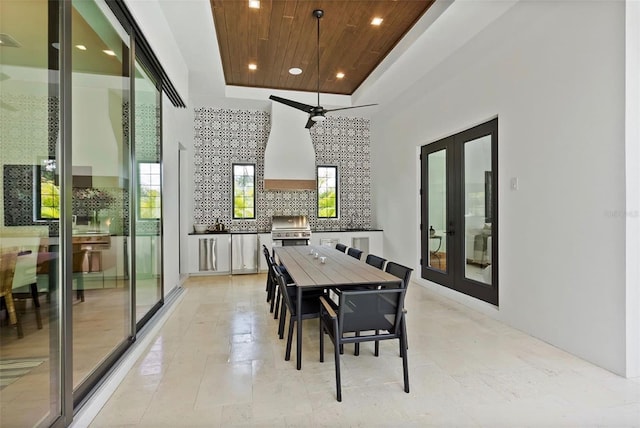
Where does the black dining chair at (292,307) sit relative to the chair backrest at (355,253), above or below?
below

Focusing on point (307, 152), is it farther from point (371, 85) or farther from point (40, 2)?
point (40, 2)

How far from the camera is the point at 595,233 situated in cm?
264

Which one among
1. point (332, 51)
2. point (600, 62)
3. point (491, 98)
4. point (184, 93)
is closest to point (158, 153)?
point (184, 93)

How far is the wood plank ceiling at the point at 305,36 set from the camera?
350 cm

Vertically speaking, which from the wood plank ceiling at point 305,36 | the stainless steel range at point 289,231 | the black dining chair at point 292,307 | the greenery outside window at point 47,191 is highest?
the wood plank ceiling at point 305,36

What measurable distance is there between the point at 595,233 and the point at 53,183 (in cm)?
382

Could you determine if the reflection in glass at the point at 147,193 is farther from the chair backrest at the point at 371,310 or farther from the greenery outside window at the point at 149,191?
the chair backrest at the point at 371,310

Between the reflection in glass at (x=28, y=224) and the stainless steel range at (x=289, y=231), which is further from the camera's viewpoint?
the stainless steel range at (x=289, y=231)

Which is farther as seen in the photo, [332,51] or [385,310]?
[332,51]

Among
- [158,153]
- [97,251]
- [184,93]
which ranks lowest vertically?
[97,251]

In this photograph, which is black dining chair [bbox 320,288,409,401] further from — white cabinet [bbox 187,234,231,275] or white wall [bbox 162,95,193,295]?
white cabinet [bbox 187,234,231,275]

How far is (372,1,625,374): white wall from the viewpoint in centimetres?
250

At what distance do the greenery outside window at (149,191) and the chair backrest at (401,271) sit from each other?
2555 mm
